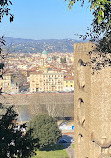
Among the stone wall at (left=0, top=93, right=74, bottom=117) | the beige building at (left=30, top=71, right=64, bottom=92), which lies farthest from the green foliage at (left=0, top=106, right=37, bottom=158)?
the beige building at (left=30, top=71, right=64, bottom=92)

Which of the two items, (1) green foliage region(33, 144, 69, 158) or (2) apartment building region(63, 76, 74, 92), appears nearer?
(1) green foliage region(33, 144, 69, 158)

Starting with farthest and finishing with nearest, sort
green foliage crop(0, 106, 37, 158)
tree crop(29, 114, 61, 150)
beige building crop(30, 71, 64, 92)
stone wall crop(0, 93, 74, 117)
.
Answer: beige building crop(30, 71, 64, 92) → stone wall crop(0, 93, 74, 117) → tree crop(29, 114, 61, 150) → green foliage crop(0, 106, 37, 158)

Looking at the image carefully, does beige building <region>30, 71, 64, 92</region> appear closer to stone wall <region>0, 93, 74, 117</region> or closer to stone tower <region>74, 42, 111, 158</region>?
stone wall <region>0, 93, 74, 117</region>

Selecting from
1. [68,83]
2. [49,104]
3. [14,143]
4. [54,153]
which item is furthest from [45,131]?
[68,83]

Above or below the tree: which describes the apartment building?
above

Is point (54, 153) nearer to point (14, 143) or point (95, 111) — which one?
point (95, 111)

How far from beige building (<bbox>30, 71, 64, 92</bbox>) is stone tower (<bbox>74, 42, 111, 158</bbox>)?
29.1 metres

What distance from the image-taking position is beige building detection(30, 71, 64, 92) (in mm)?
39156

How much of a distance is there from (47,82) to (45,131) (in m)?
25.6

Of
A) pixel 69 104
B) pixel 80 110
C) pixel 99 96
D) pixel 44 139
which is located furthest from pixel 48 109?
pixel 99 96

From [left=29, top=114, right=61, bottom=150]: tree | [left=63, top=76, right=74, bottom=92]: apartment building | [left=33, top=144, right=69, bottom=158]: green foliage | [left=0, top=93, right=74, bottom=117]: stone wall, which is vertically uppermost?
[left=63, top=76, right=74, bottom=92]: apartment building

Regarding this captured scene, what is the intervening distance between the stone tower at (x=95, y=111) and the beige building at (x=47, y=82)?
29137 mm

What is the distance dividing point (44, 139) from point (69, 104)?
7.71 metres

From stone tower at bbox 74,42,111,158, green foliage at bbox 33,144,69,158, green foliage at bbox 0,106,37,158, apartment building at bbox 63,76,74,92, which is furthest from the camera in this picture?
apartment building at bbox 63,76,74,92
